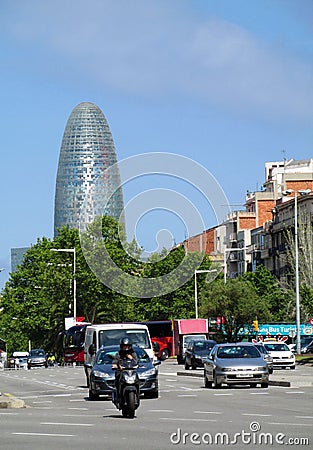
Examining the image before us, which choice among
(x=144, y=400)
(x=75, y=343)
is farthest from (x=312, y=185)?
(x=144, y=400)

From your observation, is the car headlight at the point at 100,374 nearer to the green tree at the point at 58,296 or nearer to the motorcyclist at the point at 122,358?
the motorcyclist at the point at 122,358

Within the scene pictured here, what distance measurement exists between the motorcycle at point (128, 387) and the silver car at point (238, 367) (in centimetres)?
1196

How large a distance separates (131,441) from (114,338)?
22.1 metres

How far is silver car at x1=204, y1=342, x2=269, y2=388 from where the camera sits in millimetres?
33344

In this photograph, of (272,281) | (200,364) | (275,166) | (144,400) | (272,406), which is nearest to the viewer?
(272,406)

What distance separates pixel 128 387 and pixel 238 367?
12.4m

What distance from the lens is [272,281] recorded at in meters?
116

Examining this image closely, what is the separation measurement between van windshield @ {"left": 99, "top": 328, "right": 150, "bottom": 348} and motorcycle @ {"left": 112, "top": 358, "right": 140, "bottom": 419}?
14.3m

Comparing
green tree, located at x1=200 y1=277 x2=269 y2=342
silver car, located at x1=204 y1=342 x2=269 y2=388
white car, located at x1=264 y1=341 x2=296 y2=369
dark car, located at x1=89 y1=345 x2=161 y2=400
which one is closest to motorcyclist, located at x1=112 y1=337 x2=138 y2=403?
dark car, located at x1=89 y1=345 x2=161 y2=400

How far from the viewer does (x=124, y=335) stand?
37.5m

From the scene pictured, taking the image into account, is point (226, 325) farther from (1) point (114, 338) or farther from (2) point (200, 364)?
(1) point (114, 338)

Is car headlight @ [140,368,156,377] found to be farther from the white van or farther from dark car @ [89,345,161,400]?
the white van

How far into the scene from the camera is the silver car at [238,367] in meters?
33.3

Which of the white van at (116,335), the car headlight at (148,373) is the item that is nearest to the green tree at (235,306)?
the white van at (116,335)
